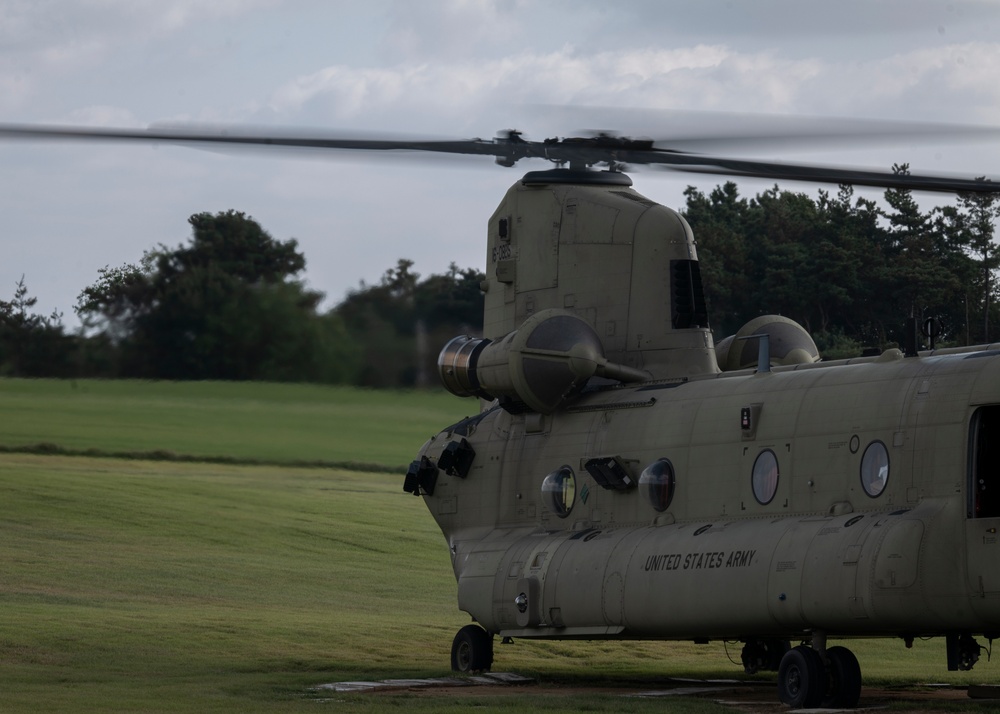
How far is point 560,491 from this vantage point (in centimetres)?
2105

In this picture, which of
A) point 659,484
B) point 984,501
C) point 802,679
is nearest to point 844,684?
point 802,679

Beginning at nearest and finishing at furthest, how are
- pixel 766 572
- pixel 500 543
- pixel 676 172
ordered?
pixel 766 572
pixel 676 172
pixel 500 543

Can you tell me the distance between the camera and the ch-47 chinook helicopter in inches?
619

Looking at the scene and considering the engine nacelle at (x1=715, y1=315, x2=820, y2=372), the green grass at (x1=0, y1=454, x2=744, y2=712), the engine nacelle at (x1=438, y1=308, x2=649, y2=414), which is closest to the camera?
the green grass at (x1=0, y1=454, x2=744, y2=712)

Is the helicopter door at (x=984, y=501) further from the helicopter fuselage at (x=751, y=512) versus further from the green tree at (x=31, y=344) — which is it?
the green tree at (x=31, y=344)

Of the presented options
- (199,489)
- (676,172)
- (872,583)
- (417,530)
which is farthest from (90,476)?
(872,583)

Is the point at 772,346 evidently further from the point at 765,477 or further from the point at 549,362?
the point at 765,477

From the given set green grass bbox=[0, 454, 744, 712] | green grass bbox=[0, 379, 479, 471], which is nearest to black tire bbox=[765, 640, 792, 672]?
green grass bbox=[0, 454, 744, 712]

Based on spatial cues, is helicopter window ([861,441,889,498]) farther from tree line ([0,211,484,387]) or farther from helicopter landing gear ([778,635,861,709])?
tree line ([0,211,484,387])

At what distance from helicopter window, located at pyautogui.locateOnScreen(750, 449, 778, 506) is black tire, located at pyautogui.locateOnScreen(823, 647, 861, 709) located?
7.08 ft

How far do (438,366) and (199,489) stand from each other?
70.3 feet

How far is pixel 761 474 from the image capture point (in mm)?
18016

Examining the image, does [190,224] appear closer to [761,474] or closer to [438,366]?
[438,366]

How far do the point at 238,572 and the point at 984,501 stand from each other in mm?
20982
